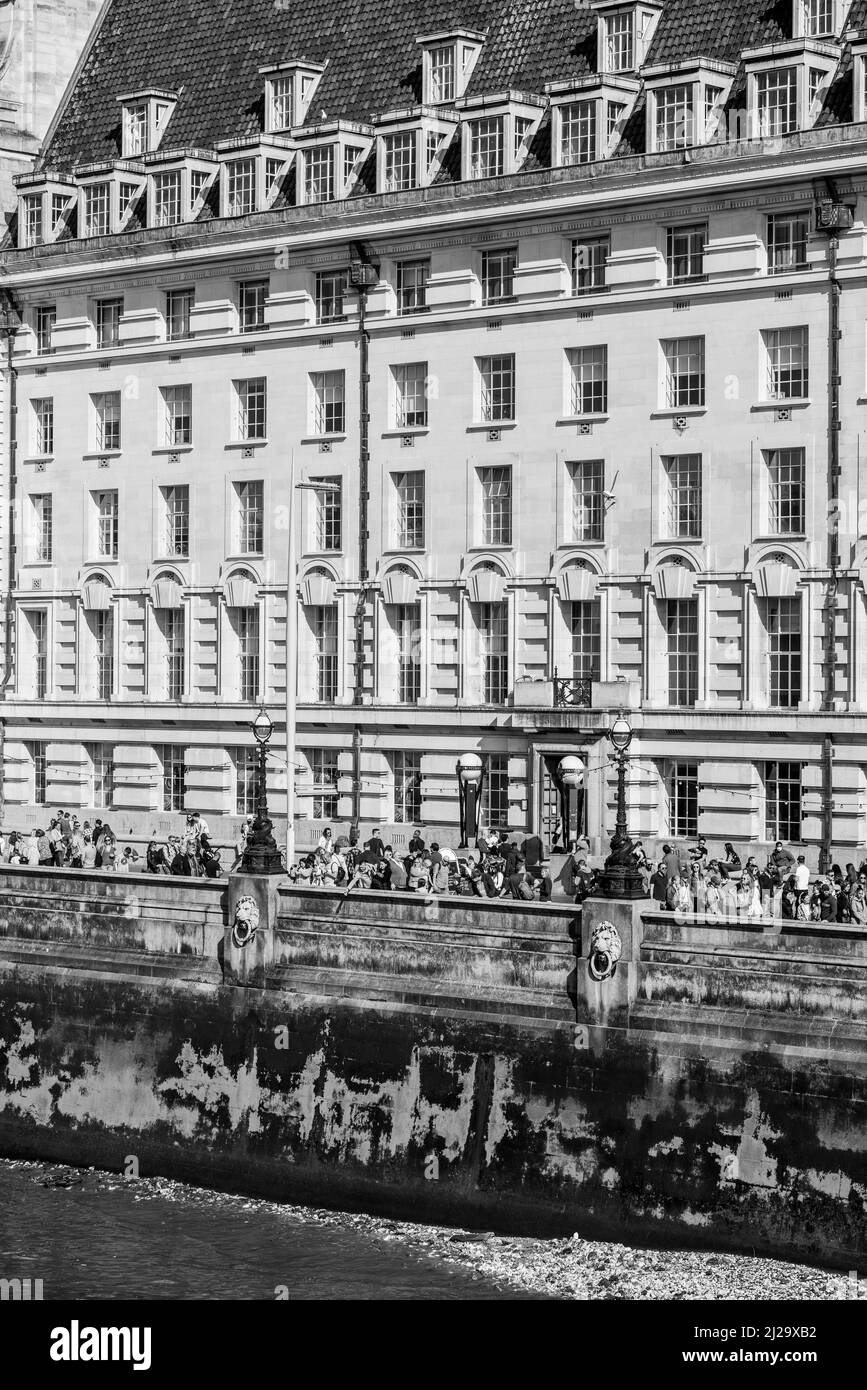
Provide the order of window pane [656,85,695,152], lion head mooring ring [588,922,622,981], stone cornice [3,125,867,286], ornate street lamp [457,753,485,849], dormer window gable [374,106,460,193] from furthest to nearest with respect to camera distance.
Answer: dormer window gable [374,106,460,193]
ornate street lamp [457,753,485,849]
window pane [656,85,695,152]
stone cornice [3,125,867,286]
lion head mooring ring [588,922,622,981]

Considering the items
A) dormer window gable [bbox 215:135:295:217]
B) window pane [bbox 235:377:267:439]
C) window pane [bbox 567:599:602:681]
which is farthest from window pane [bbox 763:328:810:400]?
dormer window gable [bbox 215:135:295:217]

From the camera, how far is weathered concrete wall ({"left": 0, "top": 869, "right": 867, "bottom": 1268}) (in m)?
48.6

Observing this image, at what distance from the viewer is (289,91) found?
3246 inches

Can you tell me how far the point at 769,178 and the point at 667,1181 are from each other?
95.0ft

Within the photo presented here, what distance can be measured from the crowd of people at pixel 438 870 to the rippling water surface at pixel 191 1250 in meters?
7.19

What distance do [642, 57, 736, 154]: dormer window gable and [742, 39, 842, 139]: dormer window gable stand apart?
1000 millimetres

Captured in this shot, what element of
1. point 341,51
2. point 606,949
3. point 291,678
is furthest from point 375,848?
point 341,51

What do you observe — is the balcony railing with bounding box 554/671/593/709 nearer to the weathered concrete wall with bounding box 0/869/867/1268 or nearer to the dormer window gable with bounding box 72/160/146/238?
the weathered concrete wall with bounding box 0/869/867/1268

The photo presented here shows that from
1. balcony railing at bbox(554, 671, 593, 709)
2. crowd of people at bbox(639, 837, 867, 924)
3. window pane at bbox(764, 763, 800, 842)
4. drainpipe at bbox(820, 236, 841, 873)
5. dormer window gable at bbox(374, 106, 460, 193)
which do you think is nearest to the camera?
crowd of people at bbox(639, 837, 867, 924)

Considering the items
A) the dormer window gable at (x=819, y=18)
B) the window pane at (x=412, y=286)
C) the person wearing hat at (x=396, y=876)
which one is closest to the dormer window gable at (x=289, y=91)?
the window pane at (x=412, y=286)

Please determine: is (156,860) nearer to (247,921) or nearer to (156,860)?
(156,860)

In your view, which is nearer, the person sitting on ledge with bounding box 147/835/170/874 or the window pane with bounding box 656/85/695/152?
the person sitting on ledge with bounding box 147/835/170/874

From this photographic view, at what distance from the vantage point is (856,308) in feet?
224

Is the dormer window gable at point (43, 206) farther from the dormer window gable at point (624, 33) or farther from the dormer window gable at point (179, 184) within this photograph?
the dormer window gable at point (624, 33)
